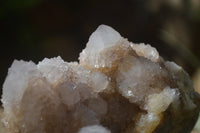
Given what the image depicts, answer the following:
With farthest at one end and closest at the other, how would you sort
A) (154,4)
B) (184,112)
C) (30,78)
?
(154,4) → (184,112) → (30,78)

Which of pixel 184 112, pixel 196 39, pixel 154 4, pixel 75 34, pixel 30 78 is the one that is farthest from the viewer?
pixel 75 34

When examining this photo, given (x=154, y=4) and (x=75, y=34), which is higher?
(x=75, y=34)

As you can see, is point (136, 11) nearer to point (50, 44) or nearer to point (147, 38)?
point (147, 38)

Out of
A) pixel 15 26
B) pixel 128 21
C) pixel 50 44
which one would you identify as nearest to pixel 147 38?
pixel 128 21

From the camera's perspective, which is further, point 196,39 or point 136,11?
point 136,11

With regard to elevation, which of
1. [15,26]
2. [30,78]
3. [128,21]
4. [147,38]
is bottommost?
[30,78]

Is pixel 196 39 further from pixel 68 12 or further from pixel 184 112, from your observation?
pixel 184 112
